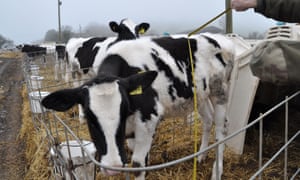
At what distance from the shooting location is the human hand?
6.88ft

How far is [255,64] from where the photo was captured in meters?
2.16

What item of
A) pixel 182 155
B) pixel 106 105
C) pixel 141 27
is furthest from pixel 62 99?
pixel 141 27

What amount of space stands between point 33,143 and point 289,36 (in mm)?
3864

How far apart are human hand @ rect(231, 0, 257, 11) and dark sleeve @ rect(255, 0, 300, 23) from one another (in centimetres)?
4

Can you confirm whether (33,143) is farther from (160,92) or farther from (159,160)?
(160,92)

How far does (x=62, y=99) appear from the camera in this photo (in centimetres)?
227

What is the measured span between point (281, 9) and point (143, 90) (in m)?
1.19

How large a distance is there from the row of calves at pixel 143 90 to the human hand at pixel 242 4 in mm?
779

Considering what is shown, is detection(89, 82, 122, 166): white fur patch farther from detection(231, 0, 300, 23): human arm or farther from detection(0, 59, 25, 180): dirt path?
detection(0, 59, 25, 180): dirt path

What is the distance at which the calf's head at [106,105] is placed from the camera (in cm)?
196

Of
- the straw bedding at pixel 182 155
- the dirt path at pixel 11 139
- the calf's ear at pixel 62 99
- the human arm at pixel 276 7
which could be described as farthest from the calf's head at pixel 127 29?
the human arm at pixel 276 7

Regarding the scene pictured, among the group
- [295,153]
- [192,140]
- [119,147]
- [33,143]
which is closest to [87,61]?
[33,143]

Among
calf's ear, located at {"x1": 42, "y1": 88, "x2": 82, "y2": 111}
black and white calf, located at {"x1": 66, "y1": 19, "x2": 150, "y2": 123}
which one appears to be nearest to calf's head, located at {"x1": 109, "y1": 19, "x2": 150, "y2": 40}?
black and white calf, located at {"x1": 66, "y1": 19, "x2": 150, "y2": 123}

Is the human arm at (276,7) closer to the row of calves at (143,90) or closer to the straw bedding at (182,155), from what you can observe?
the row of calves at (143,90)
